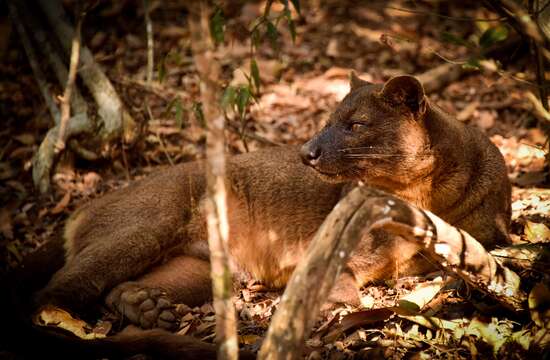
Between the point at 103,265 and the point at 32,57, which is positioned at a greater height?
the point at 32,57

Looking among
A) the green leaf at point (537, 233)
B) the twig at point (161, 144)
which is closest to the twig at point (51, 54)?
the twig at point (161, 144)

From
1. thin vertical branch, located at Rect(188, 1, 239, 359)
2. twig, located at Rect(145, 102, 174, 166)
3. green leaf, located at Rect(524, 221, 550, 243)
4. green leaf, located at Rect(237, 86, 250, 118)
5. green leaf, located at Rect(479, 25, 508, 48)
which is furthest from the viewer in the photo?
twig, located at Rect(145, 102, 174, 166)

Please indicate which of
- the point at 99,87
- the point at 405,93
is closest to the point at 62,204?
the point at 99,87

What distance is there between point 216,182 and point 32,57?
14.1 feet

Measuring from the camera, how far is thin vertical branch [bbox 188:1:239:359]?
225 cm

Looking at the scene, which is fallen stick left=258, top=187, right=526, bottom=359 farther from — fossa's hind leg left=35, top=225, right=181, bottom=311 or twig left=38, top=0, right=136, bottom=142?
twig left=38, top=0, right=136, bottom=142

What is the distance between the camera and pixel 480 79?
7.01 m

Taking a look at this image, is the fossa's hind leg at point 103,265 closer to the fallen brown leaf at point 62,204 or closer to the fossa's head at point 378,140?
the fallen brown leaf at point 62,204

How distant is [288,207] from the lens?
4566 mm

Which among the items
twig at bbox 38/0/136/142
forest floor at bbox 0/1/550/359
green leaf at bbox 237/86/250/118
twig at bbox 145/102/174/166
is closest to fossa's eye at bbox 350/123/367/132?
forest floor at bbox 0/1/550/359

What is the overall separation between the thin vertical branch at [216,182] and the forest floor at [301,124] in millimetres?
960

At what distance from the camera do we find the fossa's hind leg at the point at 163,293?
3.93 metres

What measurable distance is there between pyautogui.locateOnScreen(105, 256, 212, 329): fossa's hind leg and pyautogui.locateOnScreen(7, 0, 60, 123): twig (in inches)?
92.9

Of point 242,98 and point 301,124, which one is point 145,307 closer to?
point 242,98
